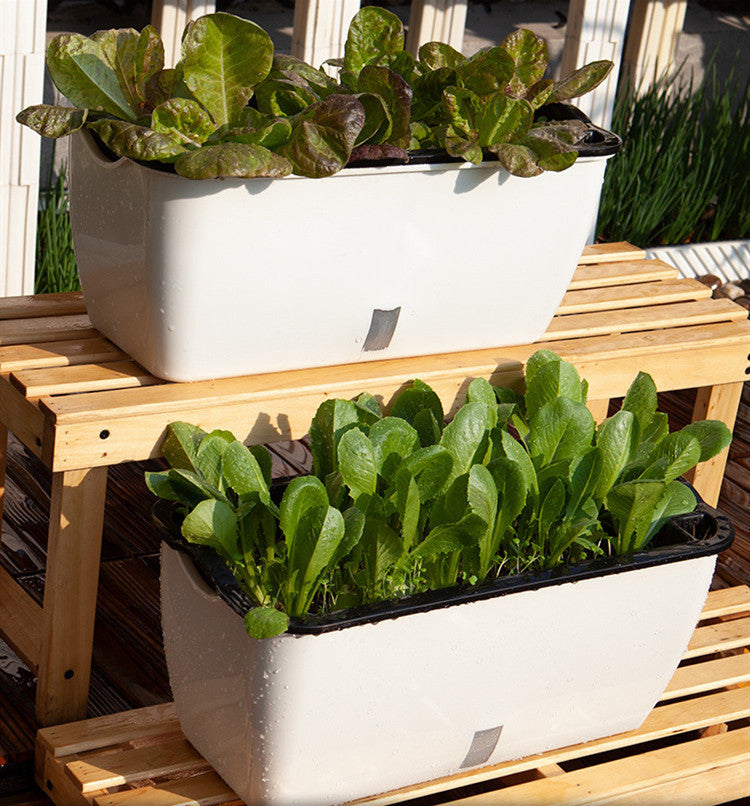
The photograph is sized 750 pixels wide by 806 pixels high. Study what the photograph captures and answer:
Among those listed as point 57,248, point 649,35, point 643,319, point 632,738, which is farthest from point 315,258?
point 649,35

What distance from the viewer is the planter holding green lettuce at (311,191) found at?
3.88 ft

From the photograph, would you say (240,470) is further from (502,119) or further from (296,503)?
(502,119)

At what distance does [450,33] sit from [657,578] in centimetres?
176

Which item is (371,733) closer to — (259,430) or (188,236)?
(259,430)

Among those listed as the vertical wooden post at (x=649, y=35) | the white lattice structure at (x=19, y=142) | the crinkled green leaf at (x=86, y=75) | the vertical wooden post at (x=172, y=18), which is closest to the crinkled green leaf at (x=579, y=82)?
the crinkled green leaf at (x=86, y=75)

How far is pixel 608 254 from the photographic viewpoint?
1796 mm

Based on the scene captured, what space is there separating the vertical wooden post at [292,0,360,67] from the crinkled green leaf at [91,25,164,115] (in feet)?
3.79

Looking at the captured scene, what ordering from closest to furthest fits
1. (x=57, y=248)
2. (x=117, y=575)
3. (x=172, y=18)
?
(x=117, y=575) < (x=57, y=248) < (x=172, y=18)

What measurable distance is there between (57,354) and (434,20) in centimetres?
162

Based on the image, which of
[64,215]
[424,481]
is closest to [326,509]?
[424,481]

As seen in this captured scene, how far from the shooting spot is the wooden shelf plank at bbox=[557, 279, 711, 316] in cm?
162

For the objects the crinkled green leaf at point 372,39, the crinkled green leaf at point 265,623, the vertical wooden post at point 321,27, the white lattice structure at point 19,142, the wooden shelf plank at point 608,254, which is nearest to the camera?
the crinkled green leaf at point 265,623

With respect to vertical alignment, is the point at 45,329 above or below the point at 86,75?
below

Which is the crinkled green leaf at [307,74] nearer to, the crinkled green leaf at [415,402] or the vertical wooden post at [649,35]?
the crinkled green leaf at [415,402]
